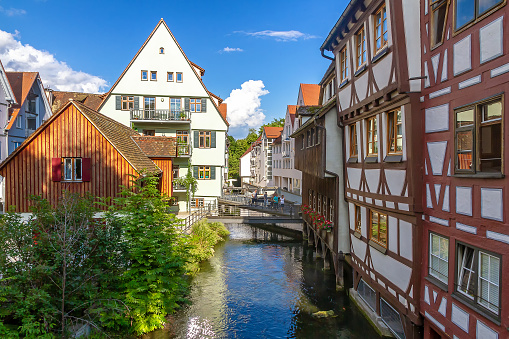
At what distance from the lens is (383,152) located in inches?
425

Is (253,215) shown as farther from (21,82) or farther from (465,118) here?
(21,82)

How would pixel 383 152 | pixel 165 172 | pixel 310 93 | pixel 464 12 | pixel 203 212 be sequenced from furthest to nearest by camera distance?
1. pixel 310 93
2. pixel 203 212
3. pixel 165 172
4. pixel 383 152
5. pixel 464 12

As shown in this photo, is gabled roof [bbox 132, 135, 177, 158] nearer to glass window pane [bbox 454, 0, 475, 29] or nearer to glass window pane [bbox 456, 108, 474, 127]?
glass window pane [bbox 456, 108, 474, 127]

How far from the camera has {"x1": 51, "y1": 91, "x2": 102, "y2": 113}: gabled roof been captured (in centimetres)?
3934

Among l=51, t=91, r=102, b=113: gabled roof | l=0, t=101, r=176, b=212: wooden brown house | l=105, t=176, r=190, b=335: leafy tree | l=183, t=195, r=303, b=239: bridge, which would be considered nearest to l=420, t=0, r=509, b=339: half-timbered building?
l=105, t=176, r=190, b=335: leafy tree

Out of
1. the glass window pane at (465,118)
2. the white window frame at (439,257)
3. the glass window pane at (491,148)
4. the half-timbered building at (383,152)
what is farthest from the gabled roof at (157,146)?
the glass window pane at (491,148)

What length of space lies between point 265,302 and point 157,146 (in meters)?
11.3

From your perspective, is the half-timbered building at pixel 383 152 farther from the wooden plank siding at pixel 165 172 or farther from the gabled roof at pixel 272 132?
the gabled roof at pixel 272 132

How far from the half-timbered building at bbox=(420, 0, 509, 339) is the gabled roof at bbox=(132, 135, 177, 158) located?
51.0 ft

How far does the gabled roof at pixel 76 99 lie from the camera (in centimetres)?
3934

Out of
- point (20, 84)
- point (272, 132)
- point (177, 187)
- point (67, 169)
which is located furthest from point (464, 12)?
point (272, 132)

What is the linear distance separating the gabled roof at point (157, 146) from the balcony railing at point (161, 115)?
9.64 m

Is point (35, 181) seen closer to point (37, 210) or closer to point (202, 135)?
point (37, 210)

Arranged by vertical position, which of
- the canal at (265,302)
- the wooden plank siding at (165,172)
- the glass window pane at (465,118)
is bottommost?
the canal at (265,302)
